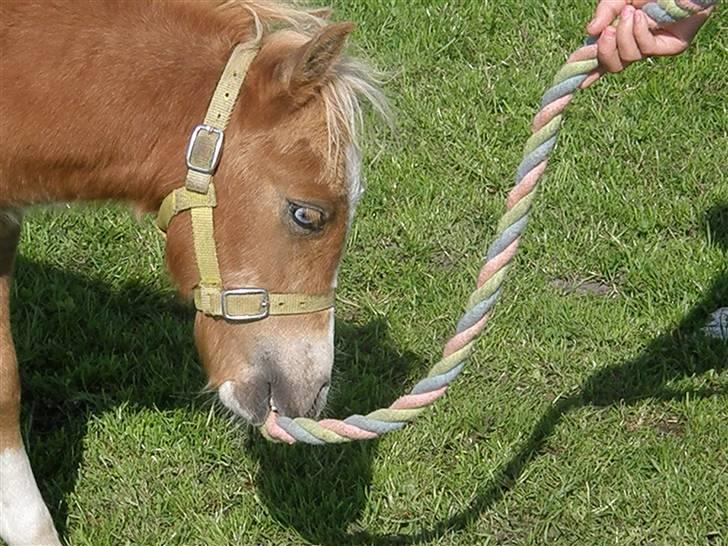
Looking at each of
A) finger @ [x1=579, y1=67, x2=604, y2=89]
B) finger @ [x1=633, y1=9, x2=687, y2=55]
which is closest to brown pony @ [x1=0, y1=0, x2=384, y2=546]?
finger @ [x1=579, y1=67, x2=604, y2=89]

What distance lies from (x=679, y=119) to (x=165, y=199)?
3009mm

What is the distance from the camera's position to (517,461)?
3787 mm

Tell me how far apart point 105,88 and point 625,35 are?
1155 mm

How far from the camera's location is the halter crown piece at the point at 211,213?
112 inches

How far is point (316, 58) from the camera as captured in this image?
9.10 feet

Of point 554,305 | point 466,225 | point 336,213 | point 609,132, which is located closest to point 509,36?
point 609,132

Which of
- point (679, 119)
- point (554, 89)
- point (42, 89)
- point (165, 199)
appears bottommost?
point (679, 119)

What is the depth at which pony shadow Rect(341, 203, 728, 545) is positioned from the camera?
12.3 feet

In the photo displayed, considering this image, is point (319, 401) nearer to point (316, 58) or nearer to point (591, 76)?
point (316, 58)

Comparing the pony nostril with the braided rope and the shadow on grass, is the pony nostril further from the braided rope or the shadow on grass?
the shadow on grass

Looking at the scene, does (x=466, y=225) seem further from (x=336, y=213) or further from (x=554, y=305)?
(x=336, y=213)

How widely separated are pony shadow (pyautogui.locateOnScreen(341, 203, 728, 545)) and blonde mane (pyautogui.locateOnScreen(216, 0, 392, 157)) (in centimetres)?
128

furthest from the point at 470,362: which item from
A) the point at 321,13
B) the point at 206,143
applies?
the point at 206,143

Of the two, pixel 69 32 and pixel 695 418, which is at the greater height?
pixel 69 32
